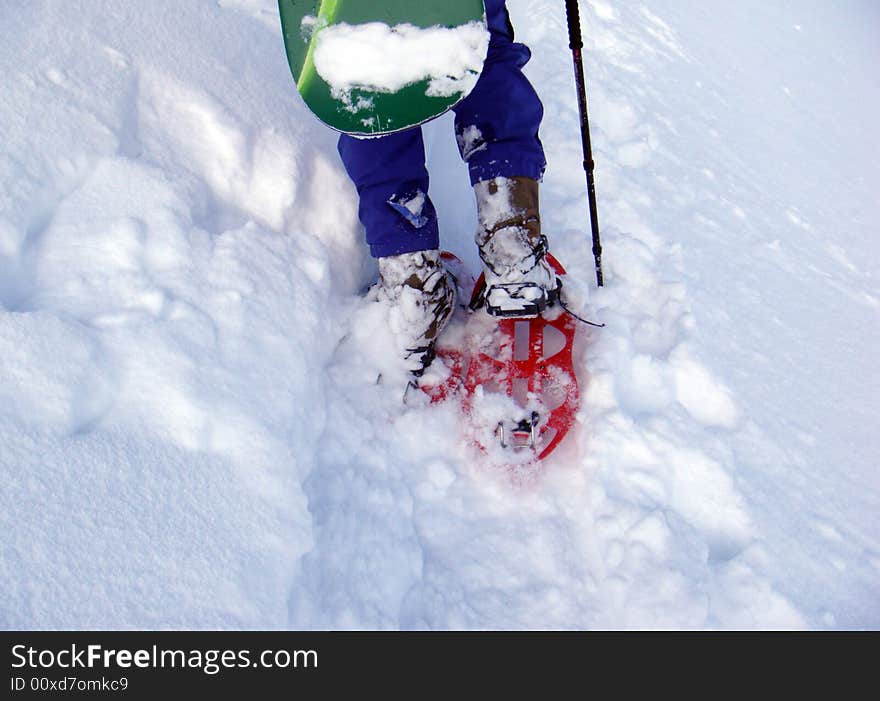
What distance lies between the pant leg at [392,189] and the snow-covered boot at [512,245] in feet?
0.51

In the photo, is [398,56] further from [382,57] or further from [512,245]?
[512,245]

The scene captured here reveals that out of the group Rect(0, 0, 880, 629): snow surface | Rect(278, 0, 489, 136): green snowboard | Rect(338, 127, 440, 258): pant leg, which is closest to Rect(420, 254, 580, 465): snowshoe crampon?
Rect(0, 0, 880, 629): snow surface

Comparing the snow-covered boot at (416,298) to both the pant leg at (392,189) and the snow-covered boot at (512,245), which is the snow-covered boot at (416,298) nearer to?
the pant leg at (392,189)

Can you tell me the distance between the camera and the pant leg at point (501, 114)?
148 cm

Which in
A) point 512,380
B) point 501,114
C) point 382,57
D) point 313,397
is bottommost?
point 512,380

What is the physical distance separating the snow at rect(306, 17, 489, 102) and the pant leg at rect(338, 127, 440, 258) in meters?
0.22

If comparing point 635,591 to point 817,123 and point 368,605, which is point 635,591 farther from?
point 817,123

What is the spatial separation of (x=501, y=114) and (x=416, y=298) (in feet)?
1.62

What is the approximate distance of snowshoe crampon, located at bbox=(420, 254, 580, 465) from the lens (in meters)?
1.57

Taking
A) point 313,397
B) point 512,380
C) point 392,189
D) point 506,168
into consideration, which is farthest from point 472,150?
point 313,397

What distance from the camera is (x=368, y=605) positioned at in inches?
46.5

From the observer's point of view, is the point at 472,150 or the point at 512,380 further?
the point at 512,380

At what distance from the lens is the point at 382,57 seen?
1.25 meters
